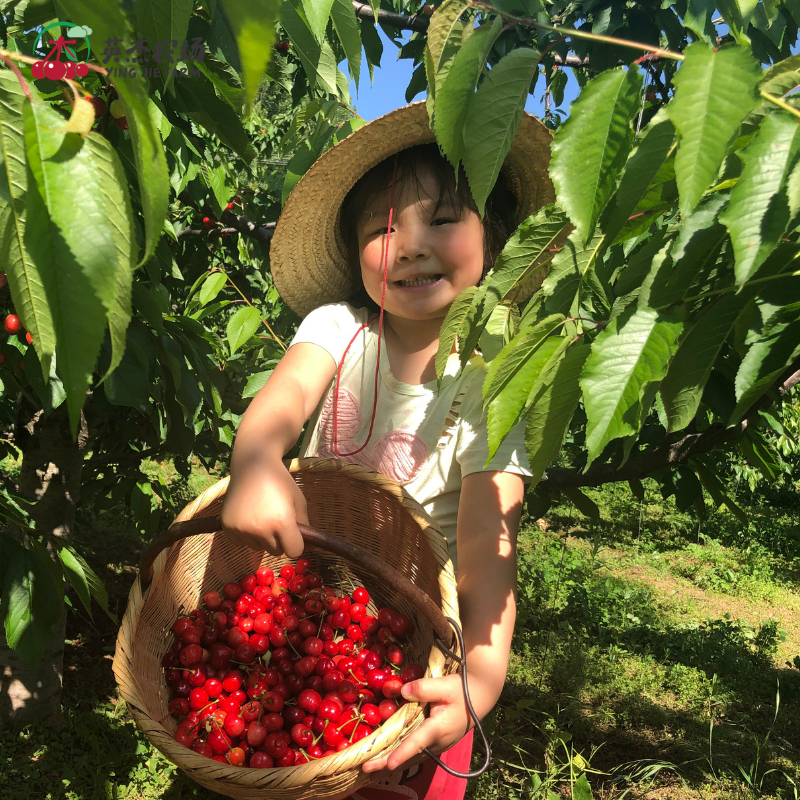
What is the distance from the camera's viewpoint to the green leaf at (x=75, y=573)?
146cm

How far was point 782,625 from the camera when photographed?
404 cm

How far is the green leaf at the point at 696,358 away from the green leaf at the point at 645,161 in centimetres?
18

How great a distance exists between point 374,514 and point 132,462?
4.99 ft

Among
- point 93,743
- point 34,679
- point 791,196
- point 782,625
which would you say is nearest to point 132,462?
point 34,679

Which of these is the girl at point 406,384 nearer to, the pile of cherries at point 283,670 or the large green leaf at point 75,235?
the pile of cherries at point 283,670

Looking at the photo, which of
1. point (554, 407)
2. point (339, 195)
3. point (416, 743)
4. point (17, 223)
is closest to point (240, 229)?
point (339, 195)

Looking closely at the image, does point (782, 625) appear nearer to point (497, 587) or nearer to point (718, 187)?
point (497, 587)

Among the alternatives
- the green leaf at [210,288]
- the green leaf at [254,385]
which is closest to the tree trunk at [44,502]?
the green leaf at [210,288]

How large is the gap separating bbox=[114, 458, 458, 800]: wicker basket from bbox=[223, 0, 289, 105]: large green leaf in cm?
95

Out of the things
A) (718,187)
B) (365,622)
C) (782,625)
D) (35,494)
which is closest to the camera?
(718,187)

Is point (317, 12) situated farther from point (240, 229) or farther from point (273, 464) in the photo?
point (240, 229)

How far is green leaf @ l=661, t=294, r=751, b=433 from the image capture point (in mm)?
697

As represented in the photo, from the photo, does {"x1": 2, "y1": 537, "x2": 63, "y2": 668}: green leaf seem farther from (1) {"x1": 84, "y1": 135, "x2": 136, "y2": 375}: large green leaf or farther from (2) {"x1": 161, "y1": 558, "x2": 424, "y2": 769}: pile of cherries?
(1) {"x1": 84, "y1": 135, "x2": 136, "y2": 375}: large green leaf

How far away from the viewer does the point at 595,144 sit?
0.58 metres
